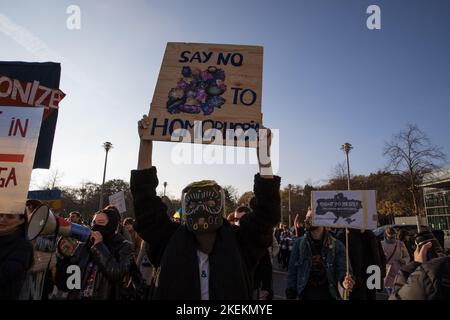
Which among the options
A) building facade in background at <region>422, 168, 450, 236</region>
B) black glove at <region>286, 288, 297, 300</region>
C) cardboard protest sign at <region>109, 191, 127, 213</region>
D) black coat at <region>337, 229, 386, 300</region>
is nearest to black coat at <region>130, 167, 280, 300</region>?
black glove at <region>286, 288, 297, 300</region>

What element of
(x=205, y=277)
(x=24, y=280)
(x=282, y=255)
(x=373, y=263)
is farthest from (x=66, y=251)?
(x=282, y=255)

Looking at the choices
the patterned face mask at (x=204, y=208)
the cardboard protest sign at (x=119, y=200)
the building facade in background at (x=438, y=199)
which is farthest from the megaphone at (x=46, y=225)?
the building facade in background at (x=438, y=199)

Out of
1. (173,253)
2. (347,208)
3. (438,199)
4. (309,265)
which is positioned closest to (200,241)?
(173,253)

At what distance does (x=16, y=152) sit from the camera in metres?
3.02

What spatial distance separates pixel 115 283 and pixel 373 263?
15.7ft

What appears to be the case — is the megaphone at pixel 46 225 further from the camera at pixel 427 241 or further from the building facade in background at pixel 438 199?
the building facade in background at pixel 438 199

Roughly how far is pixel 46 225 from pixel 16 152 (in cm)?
71

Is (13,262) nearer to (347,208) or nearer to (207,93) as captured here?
(207,93)

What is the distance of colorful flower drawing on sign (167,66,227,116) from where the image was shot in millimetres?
3176

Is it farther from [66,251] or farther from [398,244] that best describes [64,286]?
[398,244]

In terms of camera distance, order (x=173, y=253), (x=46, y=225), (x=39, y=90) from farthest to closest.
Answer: (x=39, y=90), (x=46, y=225), (x=173, y=253)

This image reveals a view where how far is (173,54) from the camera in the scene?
3398 mm

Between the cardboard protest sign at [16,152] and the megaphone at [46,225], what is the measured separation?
0.31 meters

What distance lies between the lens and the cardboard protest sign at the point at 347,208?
6.12 m
